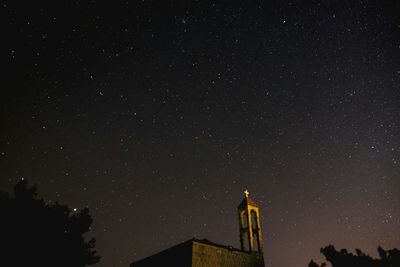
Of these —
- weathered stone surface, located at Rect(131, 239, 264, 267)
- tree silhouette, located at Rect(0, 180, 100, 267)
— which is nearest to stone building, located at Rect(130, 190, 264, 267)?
weathered stone surface, located at Rect(131, 239, 264, 267)

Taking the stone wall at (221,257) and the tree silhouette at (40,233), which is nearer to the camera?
the stone wall at (221,257)

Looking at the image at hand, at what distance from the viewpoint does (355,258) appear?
27.5 metres

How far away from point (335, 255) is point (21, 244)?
2006 centimetres

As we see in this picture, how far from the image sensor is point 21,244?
25422 mm

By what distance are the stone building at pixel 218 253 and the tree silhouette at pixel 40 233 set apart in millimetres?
5318

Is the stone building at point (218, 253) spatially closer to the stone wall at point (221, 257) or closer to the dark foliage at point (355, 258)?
the stone wall at point (221, 257)

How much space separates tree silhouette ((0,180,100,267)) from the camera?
82.7ft

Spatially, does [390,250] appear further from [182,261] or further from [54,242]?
[54,242]

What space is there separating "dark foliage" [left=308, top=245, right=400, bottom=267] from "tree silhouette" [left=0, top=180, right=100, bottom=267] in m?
15.7

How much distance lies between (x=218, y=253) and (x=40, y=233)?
11.8 meters

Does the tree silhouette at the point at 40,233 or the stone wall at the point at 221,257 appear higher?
the tree silhouette at the point at 40,233

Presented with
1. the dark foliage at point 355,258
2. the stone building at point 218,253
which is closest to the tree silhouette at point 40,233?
the stone building at point 218,253

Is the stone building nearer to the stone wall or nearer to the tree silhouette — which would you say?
the stone wall

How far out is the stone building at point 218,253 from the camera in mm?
21844
